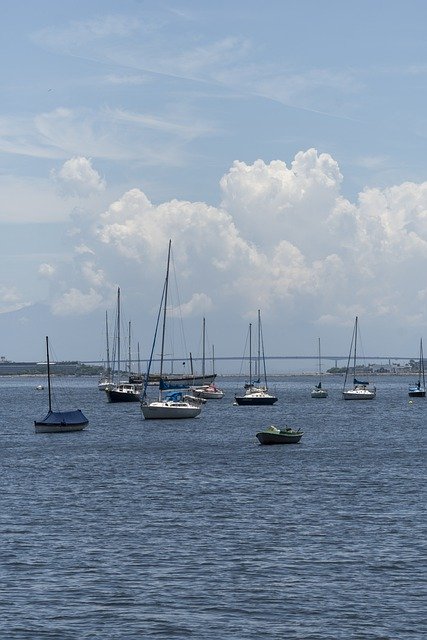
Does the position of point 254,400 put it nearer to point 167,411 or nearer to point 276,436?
point 167,411

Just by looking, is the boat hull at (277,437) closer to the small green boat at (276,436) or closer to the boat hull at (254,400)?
the small green boat at (276,436)

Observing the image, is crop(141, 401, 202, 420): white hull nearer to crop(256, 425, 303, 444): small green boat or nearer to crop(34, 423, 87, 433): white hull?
crop(34, 423, 87, 433): white hull

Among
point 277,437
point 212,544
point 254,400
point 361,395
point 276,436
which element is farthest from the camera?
point 361,395

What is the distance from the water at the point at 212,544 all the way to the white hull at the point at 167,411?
1401 inches

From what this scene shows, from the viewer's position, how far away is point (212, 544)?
44625 mm

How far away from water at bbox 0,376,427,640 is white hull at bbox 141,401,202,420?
117ft

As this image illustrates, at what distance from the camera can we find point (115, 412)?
15312cm

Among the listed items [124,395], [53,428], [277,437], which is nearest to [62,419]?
[53,428]

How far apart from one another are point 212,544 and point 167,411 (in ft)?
261

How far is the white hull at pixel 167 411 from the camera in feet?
404

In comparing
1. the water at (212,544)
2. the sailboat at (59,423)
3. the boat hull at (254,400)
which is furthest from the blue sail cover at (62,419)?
the boat hull at (254,400)

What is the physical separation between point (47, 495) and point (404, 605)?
2850cm

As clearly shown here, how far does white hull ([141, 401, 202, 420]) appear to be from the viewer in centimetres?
12325

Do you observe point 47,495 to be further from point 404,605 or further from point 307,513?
point 404,605
